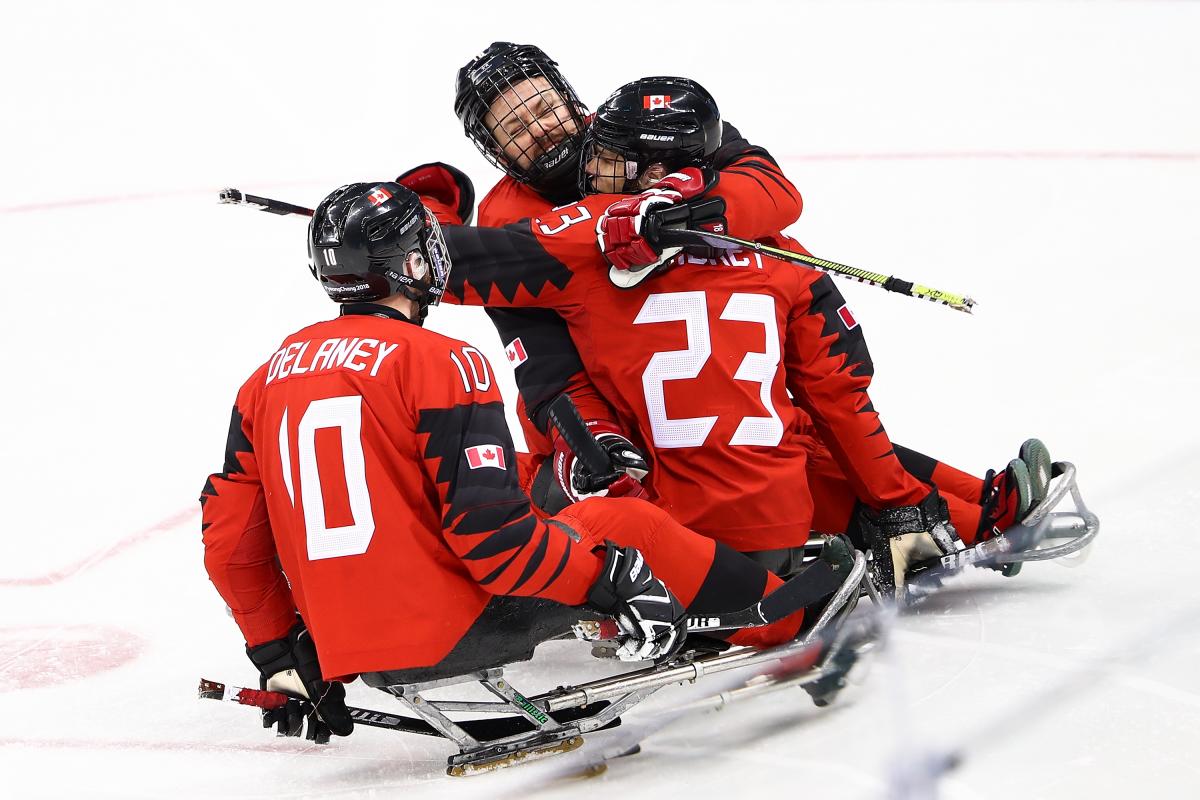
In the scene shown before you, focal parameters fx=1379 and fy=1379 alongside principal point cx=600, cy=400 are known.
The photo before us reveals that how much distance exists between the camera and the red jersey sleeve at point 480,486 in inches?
95.7

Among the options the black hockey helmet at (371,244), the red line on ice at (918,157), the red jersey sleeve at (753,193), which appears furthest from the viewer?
the red line on ice at (918,157)

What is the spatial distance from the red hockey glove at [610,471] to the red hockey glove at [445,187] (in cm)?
64

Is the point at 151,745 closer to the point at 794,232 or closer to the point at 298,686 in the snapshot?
the point at 298,686

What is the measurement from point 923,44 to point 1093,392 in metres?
2.91

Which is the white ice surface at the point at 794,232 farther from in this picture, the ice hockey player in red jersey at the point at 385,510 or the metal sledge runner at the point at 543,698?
the ice hockey player in red jersey at the point at 385,510

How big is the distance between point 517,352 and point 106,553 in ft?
4.73

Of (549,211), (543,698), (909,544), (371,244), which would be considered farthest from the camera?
(909,544)

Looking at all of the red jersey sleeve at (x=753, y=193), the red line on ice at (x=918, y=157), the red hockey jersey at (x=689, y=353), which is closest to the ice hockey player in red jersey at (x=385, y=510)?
the red hockey jersey at (x=689, y=353)

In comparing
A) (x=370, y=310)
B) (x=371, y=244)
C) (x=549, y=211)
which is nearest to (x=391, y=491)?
(x=370, y=310)

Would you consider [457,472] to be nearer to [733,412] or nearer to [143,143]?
[733,412]

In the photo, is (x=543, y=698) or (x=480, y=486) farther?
(x=543, y=698)

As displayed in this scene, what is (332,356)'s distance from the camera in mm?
2459

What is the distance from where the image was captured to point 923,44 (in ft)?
22.4

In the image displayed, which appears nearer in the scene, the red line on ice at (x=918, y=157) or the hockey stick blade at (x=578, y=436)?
the hockey stick blade at (x=578, y=436)
